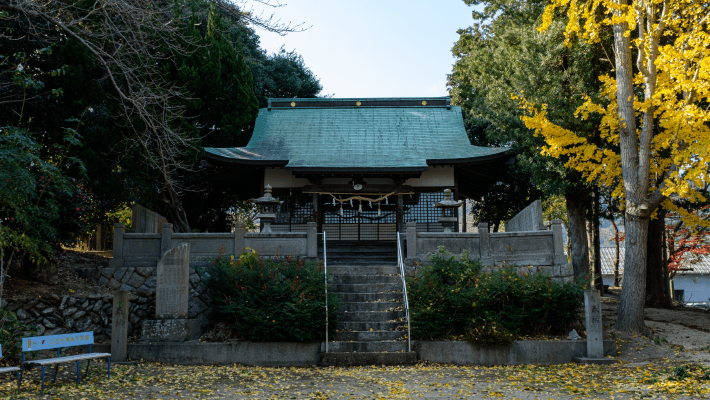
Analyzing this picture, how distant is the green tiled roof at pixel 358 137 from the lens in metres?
15.5

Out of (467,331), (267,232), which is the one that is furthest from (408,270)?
(267,232)

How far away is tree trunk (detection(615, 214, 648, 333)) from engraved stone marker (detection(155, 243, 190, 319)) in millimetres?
9758

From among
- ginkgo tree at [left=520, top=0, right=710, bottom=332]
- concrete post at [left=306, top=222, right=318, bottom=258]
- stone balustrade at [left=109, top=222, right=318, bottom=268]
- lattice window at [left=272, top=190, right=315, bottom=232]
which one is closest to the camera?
ginkgo tree at [left=520, top=0, right=710, bottom=332]

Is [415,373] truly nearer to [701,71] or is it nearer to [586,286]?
[586,286]

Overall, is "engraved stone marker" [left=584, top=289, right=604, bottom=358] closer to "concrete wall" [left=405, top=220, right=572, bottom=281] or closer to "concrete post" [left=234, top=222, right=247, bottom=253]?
"concrete wall" [left=405, top=220, right=572, bottom=281]

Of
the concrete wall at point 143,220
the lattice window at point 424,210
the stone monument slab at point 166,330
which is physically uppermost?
the lattice window at point 424,210

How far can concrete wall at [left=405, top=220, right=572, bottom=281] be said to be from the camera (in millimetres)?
12078

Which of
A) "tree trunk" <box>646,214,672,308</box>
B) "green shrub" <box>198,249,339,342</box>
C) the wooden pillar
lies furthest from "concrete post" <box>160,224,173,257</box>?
"tree trunk" <box>646,214,672,308</box>

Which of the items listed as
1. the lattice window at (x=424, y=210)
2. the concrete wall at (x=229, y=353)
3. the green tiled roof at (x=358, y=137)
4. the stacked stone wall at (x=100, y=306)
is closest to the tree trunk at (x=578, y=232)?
the green tiled roof at (x=358, y=137)

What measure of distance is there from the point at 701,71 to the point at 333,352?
910 cm

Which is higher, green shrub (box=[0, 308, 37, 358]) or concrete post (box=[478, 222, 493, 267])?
concrete post (box=[478, 222, 493, 267])

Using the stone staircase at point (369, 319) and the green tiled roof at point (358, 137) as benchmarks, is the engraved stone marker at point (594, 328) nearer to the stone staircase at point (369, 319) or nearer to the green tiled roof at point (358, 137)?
the stone staircase at point (369, 319)

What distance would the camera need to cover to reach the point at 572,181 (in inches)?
603

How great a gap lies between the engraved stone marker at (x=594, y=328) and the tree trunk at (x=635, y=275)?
227 centimetres
